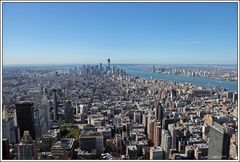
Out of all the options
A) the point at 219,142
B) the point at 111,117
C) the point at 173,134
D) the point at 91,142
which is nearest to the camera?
the point at 219,142

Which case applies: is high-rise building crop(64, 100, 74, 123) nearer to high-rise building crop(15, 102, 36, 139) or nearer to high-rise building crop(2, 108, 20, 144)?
high-rise building crop(15, 102, 36, 139)

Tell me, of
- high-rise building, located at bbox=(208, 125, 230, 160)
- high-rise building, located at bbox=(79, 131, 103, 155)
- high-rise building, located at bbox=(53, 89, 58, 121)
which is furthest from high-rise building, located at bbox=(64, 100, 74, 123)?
high-rise building, located at bbox=(208, 125, 230, 160)

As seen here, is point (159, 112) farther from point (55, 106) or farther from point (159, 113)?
point (55, 106)

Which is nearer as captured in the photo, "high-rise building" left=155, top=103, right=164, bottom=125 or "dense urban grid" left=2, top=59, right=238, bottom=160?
"dense urban grid" left=2, top=59, right=238, bottom=160

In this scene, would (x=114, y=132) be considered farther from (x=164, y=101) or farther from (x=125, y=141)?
(x=164, y=101)

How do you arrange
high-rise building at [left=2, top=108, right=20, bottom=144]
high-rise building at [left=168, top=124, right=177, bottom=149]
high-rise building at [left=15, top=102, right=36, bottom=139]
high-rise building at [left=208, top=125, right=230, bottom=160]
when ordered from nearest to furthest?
high-rise building at [left=2, top=108, right=20, bottom=144], high-rise building at [left=208, top=125, right=230, bottom=160], high-rise building at [left=168, top=124, right=177, bottom=149], high-rise building at [left=15, top=102, right=36, bottom=139]

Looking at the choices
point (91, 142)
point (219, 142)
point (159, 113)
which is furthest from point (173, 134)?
point (159, 113)

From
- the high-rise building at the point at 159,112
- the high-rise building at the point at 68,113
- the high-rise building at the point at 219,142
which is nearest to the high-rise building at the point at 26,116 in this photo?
the high-rise building at the point at 68,113
